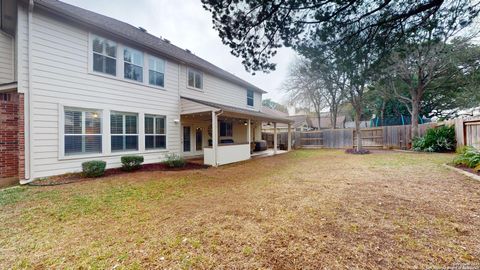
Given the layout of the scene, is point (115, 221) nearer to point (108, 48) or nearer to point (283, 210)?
point (283, 210)

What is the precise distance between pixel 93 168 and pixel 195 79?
7.03 metres

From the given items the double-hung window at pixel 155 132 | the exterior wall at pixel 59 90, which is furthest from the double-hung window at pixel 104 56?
the double-hung window at pixel 155 132

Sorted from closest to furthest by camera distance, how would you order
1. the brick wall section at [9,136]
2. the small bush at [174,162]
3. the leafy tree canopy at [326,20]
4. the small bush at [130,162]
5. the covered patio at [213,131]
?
the leafy tree canopy at [326,20], the brick wall section at [9,136], the small bush at [130,162], the small bush at [174,162], the covered patio at [213,131]

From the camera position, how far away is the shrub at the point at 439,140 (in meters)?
11.5

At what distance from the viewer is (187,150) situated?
1162 centimetres

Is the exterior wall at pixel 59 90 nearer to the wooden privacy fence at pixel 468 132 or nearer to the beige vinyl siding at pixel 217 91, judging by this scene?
the beige vinyl siding at pixel 217 91

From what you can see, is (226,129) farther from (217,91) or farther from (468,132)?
(468,132)

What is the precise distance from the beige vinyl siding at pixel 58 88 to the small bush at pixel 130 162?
521mm

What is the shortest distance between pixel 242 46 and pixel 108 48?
587 centimetres

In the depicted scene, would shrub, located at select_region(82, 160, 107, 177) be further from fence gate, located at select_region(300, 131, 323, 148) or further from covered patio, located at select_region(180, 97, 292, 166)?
fence gate, located at select_region(300, 131, 323, 148)

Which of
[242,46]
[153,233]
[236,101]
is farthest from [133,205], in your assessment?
[236,101]

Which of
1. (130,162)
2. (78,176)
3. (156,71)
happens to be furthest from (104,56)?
(78,176)

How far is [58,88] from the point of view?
6.62 m

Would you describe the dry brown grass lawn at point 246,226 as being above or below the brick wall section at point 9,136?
below
